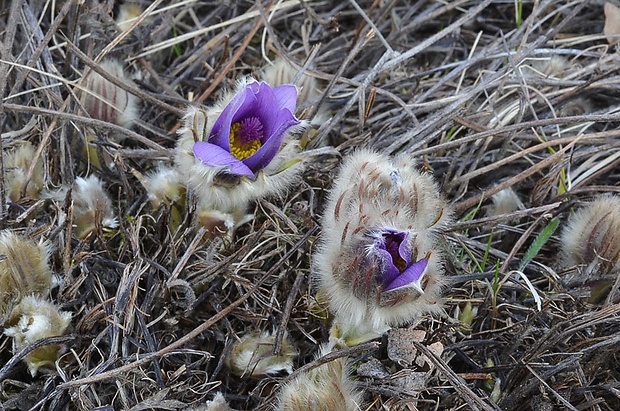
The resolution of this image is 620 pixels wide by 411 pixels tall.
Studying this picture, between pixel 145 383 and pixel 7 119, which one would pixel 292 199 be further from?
pixel 7 119

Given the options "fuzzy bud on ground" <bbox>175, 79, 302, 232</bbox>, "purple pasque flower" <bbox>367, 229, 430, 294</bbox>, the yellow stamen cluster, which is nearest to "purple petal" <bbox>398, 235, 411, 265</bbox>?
"purple pasque flower" <bbox>367, 229, 430, 294</bbox>

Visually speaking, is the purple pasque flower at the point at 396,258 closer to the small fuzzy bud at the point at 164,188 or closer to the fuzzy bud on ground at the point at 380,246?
the fuzzy bud on ground at the point at 380,246

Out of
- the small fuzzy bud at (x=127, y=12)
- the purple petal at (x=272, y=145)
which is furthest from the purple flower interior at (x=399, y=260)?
the small fuzzy bud at (x=127, y=12)

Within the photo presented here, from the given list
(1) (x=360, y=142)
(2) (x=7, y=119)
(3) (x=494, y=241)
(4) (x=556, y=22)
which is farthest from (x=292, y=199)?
(4) (x=556, y=22)

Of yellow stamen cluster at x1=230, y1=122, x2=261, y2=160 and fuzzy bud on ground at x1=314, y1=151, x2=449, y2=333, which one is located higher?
yellow stamen cluster at x1=230, y1=122, x2=261, y2=160

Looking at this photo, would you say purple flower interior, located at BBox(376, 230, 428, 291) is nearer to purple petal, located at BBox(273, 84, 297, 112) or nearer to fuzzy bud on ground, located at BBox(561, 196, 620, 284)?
purple petal, located at BBox(273, 84, 297, 112)

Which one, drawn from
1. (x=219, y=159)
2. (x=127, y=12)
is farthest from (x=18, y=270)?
(x=127, y=12)

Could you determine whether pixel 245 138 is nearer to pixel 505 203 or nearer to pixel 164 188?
pixel 164 188

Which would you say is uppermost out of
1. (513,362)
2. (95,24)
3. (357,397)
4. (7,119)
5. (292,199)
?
(95,24)
